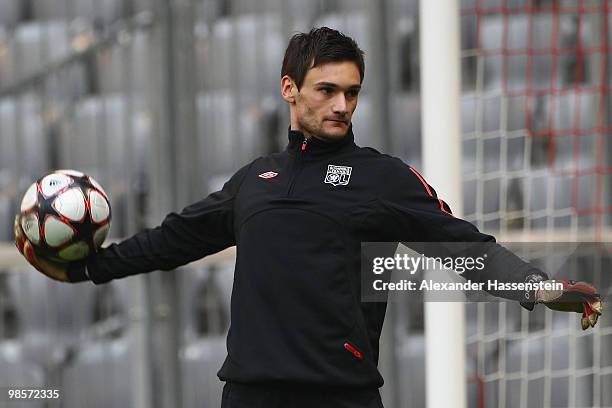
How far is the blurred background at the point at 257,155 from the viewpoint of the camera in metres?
4.56

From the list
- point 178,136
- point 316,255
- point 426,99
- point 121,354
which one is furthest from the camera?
point 121,354

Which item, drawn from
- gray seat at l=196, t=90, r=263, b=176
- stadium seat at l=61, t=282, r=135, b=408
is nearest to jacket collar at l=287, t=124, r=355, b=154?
gray seat at l=196, t=90, r=263, b=176

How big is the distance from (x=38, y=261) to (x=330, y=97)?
3.53 ft

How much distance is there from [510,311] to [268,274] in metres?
1.92

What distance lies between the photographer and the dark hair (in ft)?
10.3

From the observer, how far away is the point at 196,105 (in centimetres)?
460

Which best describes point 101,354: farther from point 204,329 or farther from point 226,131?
point 226,131

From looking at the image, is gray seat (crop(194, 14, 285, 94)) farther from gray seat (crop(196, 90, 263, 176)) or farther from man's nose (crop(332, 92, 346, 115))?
man's nose (crop(332, 92, 346, 115))

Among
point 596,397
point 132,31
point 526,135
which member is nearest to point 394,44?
point 526,135

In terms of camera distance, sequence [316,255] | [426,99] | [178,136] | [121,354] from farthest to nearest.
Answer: [121,354] < [178,136] < [426,99] < [316,255]

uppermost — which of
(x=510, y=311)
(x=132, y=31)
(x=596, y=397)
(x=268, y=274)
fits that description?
(x=132, y=31)

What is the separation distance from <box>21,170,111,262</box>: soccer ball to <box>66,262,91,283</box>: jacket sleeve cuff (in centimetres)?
3

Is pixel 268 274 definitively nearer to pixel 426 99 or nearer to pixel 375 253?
pixel 375 253

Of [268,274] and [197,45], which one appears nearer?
[268,274]
